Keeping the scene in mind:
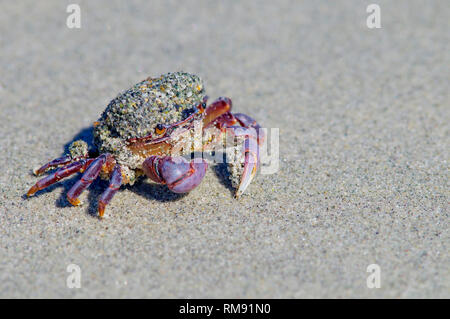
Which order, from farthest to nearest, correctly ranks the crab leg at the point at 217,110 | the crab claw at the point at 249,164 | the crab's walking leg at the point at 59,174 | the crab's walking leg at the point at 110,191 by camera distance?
the crab leg at the point at 217,110 < the crab claw at the point at 249,164 < the crab's walking leg at the point at 59,174 < the crab's walking leg at the point at 110,191

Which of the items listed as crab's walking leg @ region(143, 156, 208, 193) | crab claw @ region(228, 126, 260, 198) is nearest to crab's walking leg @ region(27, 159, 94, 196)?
crab's walking leg @ region(143, 156, 208, 193)

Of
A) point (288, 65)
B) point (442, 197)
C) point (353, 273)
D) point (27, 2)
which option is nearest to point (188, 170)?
point (353, 273)

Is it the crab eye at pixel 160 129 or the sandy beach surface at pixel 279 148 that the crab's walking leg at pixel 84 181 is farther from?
the crab eye at pixel 160 129

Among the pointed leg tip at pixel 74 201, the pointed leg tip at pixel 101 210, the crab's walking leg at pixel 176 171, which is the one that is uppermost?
the crab's walking leg at pixel 176 171

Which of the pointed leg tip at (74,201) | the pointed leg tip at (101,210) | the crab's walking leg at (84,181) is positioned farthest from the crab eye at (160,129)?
the pointed leg tip at (74,201)

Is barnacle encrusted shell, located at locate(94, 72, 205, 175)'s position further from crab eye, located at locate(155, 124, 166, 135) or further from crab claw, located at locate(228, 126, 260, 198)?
crab claw, located at locate(228, 126, 260, 198)

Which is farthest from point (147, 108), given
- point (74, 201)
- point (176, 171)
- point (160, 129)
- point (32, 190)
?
point (32, 190)

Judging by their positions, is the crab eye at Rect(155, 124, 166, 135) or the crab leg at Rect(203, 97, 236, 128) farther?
the crab leg at Rect(203, 97, 236, 128)

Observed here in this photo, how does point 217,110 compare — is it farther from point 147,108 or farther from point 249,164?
point 147,108
